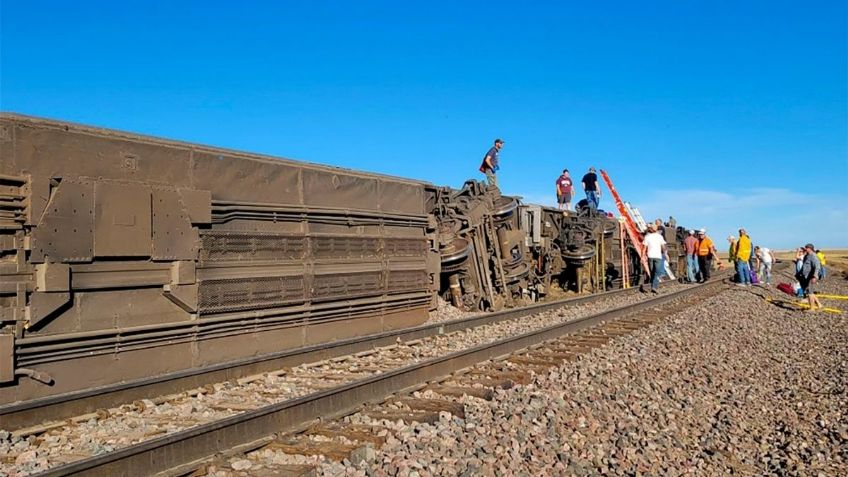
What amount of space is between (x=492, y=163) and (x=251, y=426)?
13.4 m

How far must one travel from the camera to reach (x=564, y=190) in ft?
77.7

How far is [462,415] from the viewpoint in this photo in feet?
19.0

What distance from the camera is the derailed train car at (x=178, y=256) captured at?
6.60 metres

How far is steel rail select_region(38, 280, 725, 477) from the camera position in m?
4.13

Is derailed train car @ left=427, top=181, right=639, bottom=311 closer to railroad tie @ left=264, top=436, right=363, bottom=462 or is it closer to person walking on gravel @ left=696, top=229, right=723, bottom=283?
person walking on gravel @ left=696, top=229, right=723, bottom=283

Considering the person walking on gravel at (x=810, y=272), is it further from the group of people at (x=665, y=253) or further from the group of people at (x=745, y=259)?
the group of people at (x=745, y=259)

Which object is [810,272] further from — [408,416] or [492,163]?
[408,416]

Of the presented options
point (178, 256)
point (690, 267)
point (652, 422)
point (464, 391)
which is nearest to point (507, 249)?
point (178, 256)

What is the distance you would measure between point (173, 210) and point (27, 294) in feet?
6.21

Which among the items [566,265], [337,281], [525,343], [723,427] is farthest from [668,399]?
[566,265]

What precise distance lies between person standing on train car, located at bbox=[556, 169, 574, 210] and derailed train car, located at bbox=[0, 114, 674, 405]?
1109 centimetres

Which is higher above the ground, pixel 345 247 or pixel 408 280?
pixel 345 247

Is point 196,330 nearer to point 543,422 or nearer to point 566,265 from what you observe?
point 543,422

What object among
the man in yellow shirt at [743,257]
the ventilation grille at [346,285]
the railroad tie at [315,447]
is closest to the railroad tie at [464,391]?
the railroad tie at [315,447]
